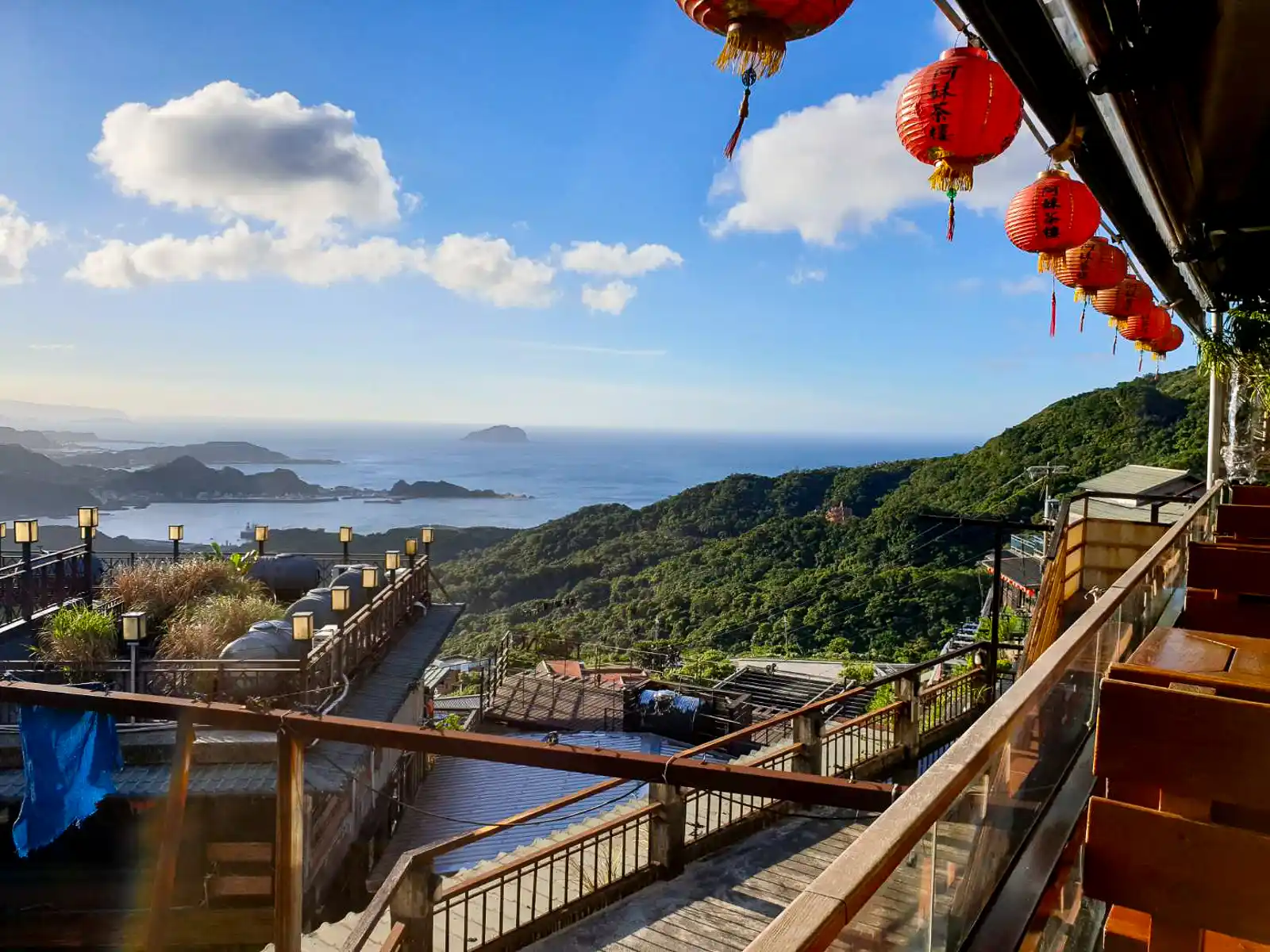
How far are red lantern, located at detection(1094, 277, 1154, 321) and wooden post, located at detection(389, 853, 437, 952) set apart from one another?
301 inches

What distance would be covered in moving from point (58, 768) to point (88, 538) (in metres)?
8.16

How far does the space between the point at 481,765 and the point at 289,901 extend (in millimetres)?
8420

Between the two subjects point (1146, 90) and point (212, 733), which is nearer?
point (1146, 90)

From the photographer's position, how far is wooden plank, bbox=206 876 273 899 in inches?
244

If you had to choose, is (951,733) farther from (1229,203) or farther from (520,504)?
(520,504)

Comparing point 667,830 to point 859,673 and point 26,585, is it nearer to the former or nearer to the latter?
point 26,585

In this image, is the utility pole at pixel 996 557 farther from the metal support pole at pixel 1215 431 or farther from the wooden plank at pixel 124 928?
the wooden plank at pixel 124 928

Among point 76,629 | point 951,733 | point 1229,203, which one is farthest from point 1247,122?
point 76,629

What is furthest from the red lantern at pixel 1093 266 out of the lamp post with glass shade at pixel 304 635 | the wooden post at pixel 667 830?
the lamp post with glass shade at pixel 304 635

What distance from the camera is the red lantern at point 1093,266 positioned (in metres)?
5.89

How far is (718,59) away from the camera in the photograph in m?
2.40

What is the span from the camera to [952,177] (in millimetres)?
3898

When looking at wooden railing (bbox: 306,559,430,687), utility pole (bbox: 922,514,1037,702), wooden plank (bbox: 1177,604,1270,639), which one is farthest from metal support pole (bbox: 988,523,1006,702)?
wooden railing (bbox: 306,559,430,687)

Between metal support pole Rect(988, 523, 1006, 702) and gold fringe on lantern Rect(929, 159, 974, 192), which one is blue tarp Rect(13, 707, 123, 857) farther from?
metal support pole Rect(988, 523, 1006, 702)
